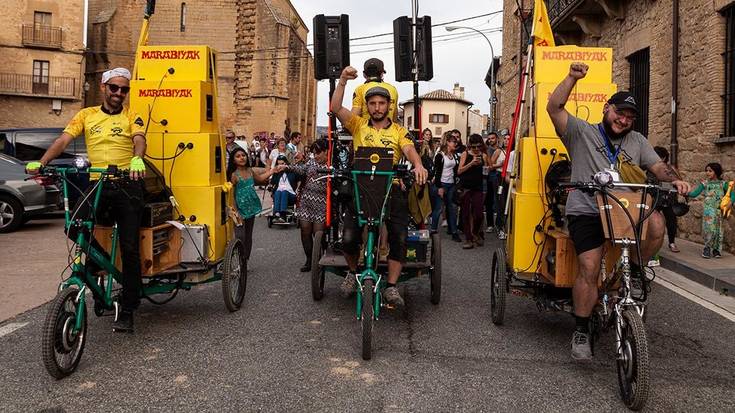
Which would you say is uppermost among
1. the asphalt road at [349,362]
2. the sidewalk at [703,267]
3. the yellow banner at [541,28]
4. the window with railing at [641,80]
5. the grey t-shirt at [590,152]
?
the window with railing at [641,80]

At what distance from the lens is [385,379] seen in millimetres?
3877

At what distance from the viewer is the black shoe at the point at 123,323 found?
4.42 m

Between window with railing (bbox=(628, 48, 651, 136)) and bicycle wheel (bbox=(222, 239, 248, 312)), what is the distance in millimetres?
10793

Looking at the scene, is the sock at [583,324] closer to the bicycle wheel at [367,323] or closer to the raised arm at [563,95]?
the raised arm at [563,95]

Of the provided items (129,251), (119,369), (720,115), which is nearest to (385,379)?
(119,369)

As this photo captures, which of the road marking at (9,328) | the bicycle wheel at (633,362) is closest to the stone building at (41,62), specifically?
the road marking at (9,328)

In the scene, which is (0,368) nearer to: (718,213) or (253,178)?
(253,178)

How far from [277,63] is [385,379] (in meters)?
33.9

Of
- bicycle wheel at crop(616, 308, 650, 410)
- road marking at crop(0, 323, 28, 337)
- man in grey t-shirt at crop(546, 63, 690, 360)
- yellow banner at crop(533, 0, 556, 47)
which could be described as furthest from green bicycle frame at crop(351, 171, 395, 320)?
yellow banner at crop(533, 0, 556, 47)

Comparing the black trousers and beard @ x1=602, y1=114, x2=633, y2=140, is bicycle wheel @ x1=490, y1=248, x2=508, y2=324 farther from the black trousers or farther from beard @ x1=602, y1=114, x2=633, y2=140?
the black trousers

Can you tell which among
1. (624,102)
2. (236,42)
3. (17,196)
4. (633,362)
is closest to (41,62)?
(236,42)

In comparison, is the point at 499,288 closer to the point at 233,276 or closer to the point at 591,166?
the point at 591,166

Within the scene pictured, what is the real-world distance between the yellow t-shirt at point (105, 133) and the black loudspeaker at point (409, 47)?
4.05 metres

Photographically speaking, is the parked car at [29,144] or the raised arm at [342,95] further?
the parked car at [29,144]
